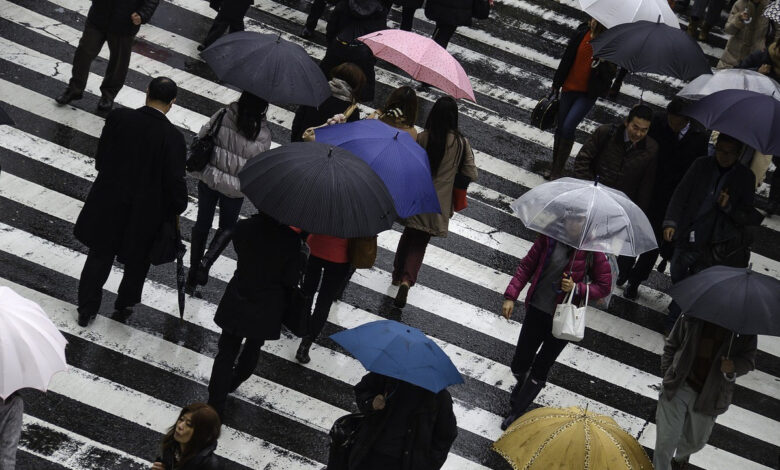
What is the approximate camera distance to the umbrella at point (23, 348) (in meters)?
6.37

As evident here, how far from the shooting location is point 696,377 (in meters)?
8.79

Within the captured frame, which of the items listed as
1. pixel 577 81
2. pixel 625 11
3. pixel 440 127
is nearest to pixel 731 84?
pixel 625 11

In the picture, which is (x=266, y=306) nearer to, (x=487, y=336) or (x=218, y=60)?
(x=218, y=60)

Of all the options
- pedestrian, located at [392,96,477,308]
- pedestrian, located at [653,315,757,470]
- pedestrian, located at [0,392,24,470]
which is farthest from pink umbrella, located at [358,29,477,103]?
pedestrian, located at [0,392,24,470]

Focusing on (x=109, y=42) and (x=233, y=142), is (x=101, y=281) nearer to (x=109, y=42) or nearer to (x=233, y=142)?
(x=233, y=142)

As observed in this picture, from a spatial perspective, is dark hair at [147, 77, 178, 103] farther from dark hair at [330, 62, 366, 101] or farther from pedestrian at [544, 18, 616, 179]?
pedestrian at [544, 18, 616, 179]

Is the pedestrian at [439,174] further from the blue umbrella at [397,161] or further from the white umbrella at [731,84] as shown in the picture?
the white umbrella at [731,84]

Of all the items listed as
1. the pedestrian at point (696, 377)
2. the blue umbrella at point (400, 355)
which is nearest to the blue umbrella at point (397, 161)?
the blue umbrella at point (400, 355)

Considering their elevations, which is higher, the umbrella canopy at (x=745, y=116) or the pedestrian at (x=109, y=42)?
the umbrella canopy at (x=745, y=116)

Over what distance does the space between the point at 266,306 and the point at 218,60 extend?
2.24 metres

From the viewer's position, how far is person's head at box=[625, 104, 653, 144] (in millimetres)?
10461

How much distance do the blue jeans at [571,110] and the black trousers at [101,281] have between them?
497 centimetres

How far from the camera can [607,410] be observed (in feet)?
33.4

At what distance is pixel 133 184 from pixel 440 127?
2.44 m
